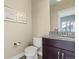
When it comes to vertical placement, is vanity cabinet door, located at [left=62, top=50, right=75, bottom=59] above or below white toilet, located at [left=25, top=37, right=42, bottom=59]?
above

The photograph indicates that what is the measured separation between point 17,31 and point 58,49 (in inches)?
52.7

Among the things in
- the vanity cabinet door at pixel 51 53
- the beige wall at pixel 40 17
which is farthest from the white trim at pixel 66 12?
the vanity cabinet door at pixel 51 53

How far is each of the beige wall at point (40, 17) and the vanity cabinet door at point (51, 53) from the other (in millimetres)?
754

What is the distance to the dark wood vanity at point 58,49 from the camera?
1.60 meters

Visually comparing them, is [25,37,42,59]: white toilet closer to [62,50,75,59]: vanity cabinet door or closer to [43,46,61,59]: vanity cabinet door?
A: [43,46,61,59]: vanity cabinet door

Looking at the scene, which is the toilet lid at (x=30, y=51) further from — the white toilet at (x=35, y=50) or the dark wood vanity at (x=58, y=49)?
the dark wood vanity at (x=58, y=49)

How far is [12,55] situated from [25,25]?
2.88 feet

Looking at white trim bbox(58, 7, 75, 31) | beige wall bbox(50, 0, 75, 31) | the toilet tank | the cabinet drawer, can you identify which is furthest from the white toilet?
white trim bbox(58, 7, 75, 31)

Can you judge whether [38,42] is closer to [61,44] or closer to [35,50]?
[35,50]

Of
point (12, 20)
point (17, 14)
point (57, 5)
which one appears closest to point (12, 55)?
point (12, 20)

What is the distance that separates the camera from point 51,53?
2084mm

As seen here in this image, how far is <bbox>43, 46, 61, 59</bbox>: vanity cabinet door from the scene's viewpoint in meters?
1.86

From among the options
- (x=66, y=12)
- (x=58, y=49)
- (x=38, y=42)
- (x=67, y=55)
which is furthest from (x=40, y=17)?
(x=67, y=55)

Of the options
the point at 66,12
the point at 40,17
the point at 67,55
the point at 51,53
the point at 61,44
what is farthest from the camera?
the point at 40,17
